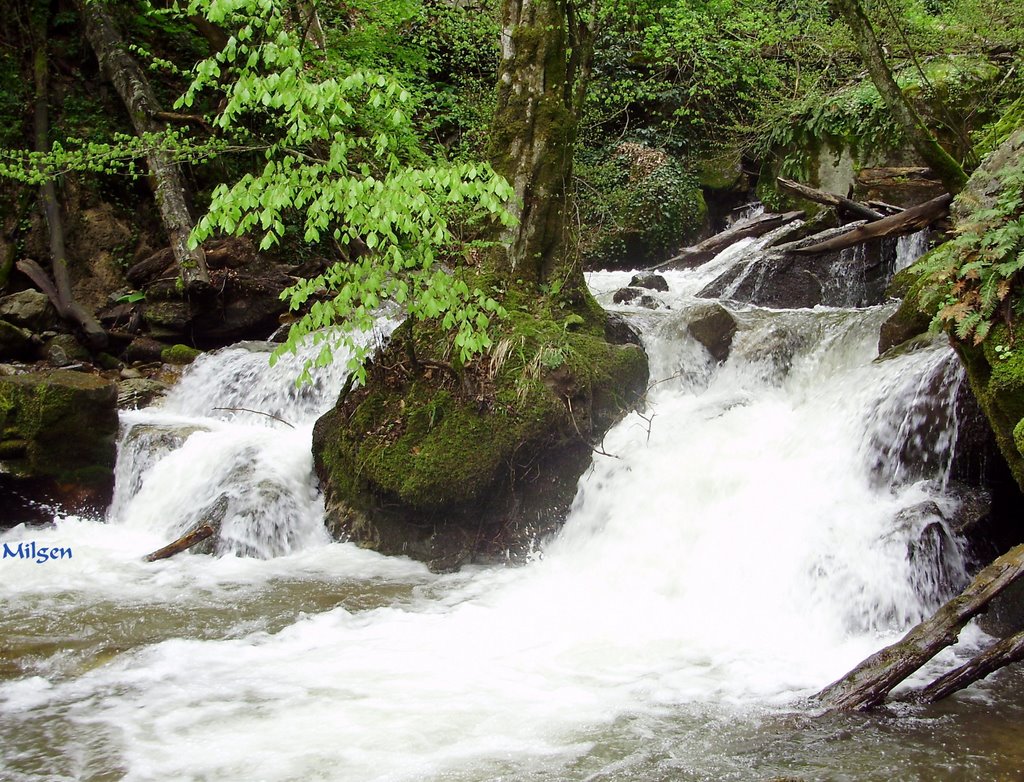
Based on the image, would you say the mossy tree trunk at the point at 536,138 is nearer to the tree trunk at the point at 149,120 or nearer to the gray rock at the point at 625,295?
the gray rock at the point at 625,295

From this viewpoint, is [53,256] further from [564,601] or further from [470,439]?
[564,601]

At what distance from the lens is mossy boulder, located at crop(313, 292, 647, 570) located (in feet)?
24.1

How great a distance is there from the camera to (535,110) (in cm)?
888

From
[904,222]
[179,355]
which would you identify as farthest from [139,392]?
[904,222]

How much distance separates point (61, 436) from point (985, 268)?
8.84 metres

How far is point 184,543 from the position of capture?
7.54m

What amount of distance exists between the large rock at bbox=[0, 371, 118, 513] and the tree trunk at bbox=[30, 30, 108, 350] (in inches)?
147

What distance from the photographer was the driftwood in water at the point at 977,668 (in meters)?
3.80

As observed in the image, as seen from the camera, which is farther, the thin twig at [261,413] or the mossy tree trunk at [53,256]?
the mossy tree trunk at [53,256]

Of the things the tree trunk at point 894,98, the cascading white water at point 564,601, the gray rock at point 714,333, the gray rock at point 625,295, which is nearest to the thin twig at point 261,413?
the cascading white water at point 564,601

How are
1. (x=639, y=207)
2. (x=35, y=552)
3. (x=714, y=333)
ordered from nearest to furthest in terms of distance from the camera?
(x=35, y=552) < (x=714, y=333) < (x=639, y=207)

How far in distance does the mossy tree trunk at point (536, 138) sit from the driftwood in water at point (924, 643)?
549 cm

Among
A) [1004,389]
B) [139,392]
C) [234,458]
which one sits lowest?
[234,458]

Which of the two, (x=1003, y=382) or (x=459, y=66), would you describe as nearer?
(x=1003, y=382)
